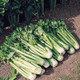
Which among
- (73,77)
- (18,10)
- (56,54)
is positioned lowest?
(73,77)

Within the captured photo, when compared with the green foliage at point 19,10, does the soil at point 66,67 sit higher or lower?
lower

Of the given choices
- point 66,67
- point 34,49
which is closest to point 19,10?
point 34,49

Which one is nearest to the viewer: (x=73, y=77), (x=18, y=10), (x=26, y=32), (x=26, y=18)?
(x=73, y=77)

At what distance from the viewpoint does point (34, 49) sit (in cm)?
633

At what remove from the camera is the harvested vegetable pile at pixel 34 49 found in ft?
Result: 19.9

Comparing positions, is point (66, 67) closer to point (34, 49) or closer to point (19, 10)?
point (34, 49)

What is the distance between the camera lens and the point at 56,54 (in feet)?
21.1

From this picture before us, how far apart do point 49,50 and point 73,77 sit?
120cm

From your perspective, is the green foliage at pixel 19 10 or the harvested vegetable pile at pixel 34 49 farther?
the green foliage at pixel 19 10

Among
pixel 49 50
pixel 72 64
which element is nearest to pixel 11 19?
pixel 49 50

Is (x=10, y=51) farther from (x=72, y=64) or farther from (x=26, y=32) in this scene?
(x=72, y=64)

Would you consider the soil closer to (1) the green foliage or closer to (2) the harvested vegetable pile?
(2) the harvested vegetable pile

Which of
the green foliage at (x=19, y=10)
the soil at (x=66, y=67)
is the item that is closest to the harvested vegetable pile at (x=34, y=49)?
the soil at (x=66, y=67)

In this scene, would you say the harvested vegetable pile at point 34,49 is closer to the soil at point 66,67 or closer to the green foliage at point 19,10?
the soil at point 66,67
